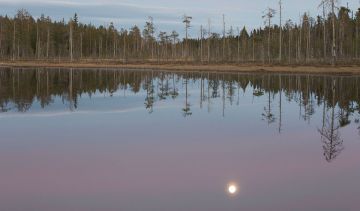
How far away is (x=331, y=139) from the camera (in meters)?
16.0

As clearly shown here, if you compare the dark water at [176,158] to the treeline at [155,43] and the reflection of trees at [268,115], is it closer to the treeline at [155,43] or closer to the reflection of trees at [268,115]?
the reflection of trees at [268,115]

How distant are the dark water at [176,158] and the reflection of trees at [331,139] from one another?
3 centimetres

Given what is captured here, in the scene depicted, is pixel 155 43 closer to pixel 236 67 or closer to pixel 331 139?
pixel 236 67

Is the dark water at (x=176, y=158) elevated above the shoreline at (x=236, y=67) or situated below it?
below

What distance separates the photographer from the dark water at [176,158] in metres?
9.22

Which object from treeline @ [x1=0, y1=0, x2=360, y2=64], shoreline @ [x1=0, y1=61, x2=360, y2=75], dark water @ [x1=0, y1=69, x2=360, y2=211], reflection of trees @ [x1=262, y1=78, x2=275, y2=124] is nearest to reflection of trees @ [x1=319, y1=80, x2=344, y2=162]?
dark water @ [x1=0, y1=69, x2=360, y2=211]

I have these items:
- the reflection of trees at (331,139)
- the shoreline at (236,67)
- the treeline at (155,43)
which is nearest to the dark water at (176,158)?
the reflection of trees at (331,139)

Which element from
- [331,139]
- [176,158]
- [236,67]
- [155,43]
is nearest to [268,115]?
[331,139]

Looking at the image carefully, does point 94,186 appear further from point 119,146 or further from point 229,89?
point 229,89

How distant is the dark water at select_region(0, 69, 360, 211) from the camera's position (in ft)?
30.2

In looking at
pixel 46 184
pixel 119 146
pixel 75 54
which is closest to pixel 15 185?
pixel 46 184

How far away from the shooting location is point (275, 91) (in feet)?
119

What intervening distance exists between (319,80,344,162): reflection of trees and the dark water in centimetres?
3

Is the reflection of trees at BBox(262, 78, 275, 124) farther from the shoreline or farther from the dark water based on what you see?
the shoreline
